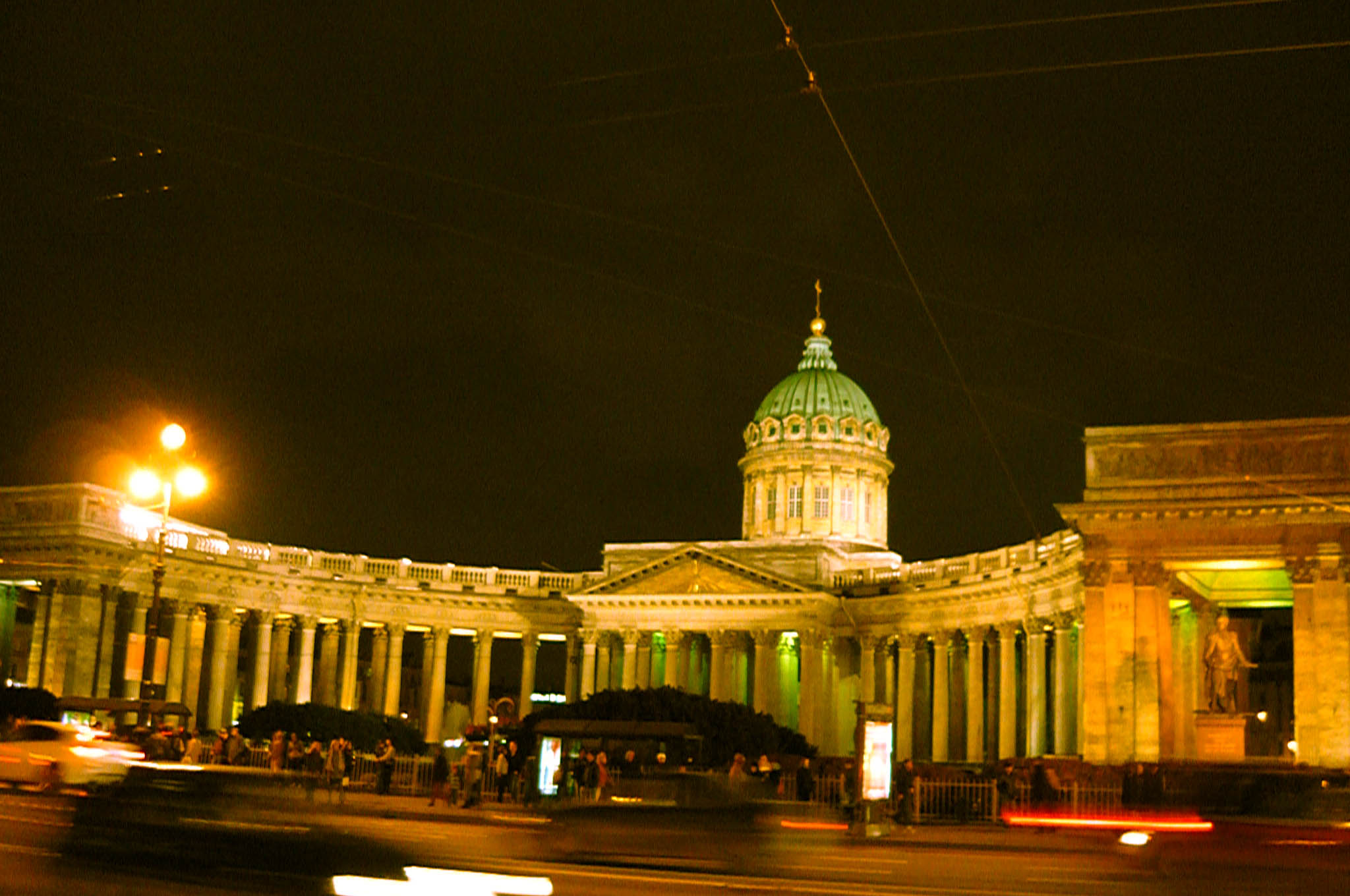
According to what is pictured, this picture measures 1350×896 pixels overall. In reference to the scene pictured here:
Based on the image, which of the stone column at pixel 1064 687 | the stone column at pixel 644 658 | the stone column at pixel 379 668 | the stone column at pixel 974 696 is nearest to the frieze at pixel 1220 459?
the stone column at pixel 1064 687

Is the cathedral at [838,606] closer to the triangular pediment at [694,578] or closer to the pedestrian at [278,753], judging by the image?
the triangular pediment at [694,578]

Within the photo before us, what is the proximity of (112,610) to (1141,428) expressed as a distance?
43533mm

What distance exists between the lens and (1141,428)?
45.1 meters

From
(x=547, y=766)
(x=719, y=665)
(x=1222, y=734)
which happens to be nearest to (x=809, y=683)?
(x=719, y=665)

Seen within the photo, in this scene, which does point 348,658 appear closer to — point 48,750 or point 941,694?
point 941,694

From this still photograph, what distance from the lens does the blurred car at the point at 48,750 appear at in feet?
92.1

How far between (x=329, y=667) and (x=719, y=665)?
19.8 metres

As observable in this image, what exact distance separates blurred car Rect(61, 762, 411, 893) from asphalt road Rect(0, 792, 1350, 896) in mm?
128

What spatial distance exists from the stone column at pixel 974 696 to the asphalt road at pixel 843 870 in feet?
125

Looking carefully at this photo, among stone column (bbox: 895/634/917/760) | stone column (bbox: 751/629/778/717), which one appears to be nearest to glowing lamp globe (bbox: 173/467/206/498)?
stone column (bbox: 895/634/917/760)

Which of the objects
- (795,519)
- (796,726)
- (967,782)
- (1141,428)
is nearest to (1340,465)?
(1141,428)

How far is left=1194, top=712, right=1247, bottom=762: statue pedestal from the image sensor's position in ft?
142

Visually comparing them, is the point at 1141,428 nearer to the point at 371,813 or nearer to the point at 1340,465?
the point at 1340,465

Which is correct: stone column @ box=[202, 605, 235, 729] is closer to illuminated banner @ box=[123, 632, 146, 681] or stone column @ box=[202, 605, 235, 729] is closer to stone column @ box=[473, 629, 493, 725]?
stone column @ box=[473, 629, 493, 725]
